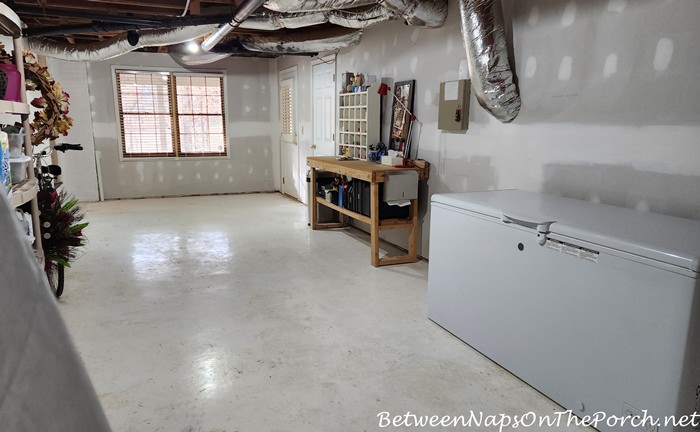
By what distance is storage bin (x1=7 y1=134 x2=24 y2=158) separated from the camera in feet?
8.30

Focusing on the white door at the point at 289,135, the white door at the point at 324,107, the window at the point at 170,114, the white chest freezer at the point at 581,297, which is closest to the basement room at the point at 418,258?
the white chest freezer at the point at 581,297

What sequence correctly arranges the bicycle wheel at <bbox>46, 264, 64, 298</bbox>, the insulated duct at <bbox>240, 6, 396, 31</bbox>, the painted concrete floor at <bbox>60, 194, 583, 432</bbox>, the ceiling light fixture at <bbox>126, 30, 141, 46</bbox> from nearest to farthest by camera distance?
the painted concrete floor at <bbox>60, 194, 583, 432</bbox>, the bicycle wheel at <bbox>46, 264, 64, 298</bbox>, the insulated duct at <bbox>240, 6, 396, 31</bbox>, the ceiling light fixture at <bbox>126, 30, 141, 46</bbox>

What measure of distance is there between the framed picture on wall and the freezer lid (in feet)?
5.75

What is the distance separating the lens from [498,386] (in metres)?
2.29

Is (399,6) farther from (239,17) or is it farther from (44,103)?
(44,103)

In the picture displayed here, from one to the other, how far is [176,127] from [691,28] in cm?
732

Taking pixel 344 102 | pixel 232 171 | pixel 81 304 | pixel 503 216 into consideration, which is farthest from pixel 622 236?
pixel 232 171

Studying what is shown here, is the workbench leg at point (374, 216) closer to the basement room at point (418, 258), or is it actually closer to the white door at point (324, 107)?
the basement room at point (418, 258)

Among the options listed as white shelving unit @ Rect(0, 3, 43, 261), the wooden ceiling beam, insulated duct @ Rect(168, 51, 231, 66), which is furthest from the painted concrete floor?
insulated duct @ Rect(168, 51, 231, 66)

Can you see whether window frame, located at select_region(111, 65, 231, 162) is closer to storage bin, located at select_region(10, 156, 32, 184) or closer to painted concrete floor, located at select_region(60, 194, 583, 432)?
painted concrete floor, located at select_region(60, 194, 583, 432)

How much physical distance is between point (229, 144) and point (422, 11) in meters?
5.42

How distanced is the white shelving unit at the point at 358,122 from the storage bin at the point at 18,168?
3058mm

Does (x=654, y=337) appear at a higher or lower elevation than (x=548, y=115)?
lower

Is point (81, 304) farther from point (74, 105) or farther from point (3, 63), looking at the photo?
point (74, 105)
